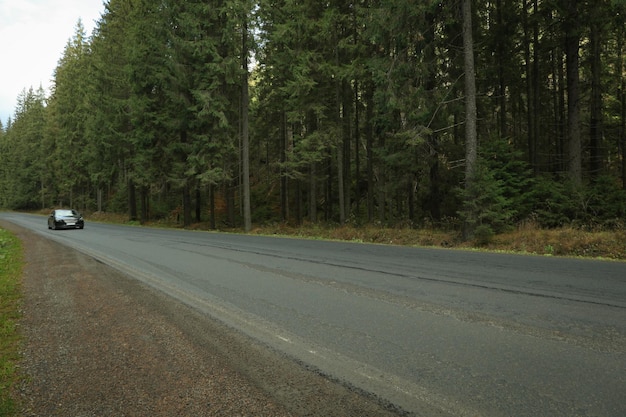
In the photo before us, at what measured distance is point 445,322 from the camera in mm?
4699

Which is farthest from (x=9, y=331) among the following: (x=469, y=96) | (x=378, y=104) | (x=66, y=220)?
(x=66, y=220)

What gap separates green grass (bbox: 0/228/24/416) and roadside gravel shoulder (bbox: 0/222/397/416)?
0.09m

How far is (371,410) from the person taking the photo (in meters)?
2.80

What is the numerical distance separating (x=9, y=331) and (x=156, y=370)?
271 centimetres

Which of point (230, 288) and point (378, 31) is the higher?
point (378, 31)

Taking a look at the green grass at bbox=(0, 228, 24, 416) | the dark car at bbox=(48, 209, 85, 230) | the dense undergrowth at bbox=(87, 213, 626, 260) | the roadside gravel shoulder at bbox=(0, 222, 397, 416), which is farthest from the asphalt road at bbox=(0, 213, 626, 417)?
the dark car at bbox=(48, 209, 85, 230)

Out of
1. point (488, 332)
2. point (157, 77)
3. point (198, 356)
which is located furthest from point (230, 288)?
point (157, 77)

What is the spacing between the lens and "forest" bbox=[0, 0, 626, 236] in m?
14.8

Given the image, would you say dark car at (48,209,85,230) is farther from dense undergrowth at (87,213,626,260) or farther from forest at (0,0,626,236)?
dense undergrowth at (87,213,626,260)

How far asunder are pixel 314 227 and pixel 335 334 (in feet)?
51.8

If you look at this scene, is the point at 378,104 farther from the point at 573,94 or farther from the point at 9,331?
the point at 9,331

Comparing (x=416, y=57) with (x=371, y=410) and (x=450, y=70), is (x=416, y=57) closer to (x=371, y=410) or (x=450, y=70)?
(x=450, y=70)

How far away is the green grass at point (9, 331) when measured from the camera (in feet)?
10.3

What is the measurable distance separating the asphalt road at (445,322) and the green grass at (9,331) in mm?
2231
